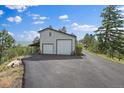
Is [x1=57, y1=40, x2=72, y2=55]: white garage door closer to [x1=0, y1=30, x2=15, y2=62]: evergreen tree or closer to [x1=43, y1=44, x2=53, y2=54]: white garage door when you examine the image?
[x1=43, y1=44, x2=53, y2=54]: white garage door

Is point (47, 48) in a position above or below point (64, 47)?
below

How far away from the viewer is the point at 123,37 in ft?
126

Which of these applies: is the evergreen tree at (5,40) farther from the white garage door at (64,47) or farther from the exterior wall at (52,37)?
the white garage door at (64,47)

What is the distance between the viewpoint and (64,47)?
25203 mm

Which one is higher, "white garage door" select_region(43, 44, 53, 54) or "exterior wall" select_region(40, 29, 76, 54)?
"exterior wall" select_region(40, 29, 76, 54)

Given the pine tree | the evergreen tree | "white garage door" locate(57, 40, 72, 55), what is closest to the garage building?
"white garage door" locate(57, 40, 72, 55)

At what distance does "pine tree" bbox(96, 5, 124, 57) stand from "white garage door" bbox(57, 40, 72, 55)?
12672mm

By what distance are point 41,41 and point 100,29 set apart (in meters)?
15.1

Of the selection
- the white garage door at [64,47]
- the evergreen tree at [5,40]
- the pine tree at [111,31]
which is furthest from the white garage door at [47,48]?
the evergreen tree at [5,40]

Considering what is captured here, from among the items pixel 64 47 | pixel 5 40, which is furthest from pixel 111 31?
pixel 5 40

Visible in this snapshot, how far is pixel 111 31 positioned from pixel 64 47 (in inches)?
589

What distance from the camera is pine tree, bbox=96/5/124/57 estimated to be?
37000mm

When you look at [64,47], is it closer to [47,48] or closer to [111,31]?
[47,48]
